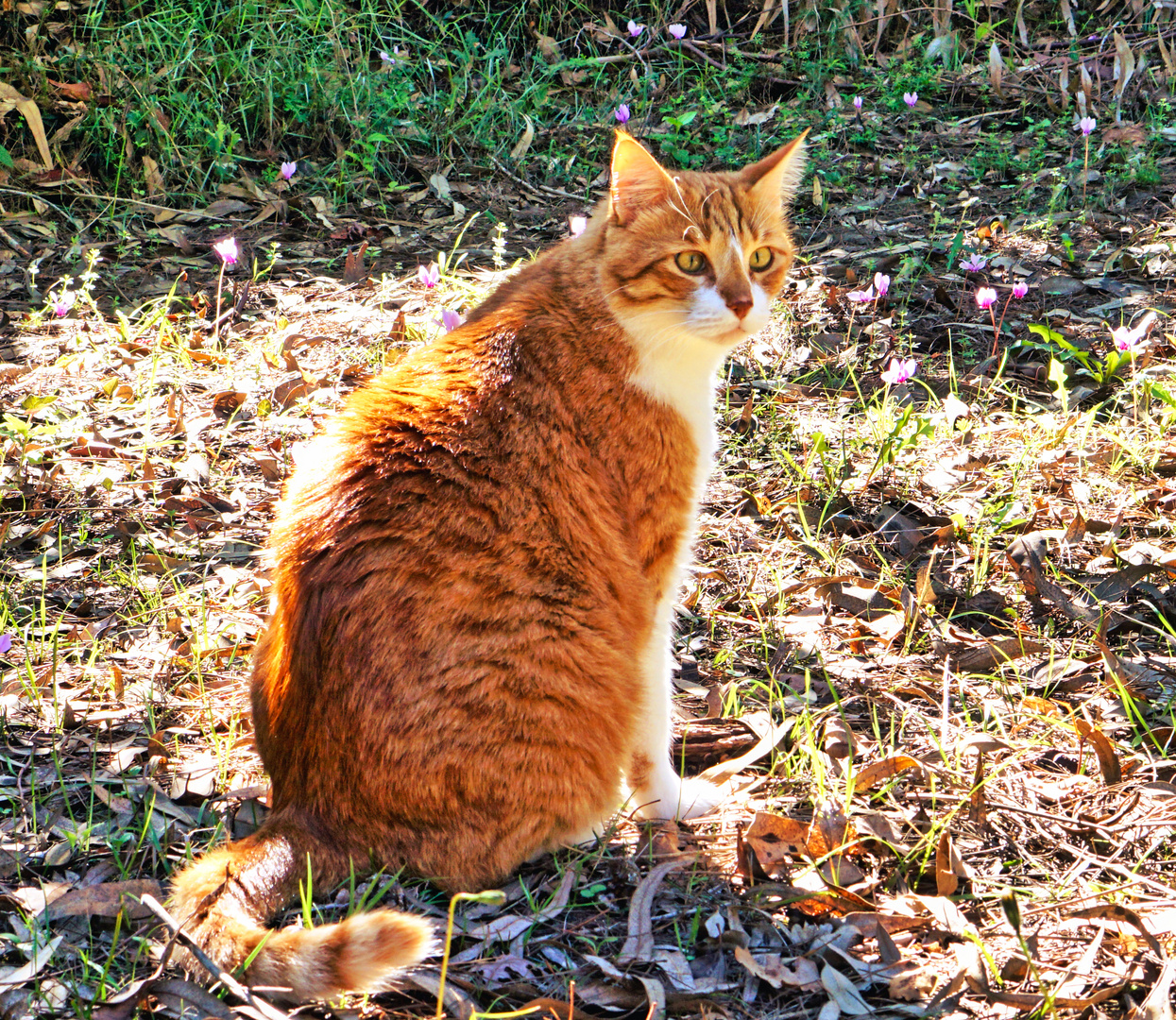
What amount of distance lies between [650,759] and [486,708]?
538 millimetres

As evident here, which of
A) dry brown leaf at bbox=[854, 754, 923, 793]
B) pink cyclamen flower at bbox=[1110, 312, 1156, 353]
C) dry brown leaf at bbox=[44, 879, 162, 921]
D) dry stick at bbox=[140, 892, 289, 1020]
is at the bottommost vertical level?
dry brown leaf at bbox=[854, 754, 923, 793]

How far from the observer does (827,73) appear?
6.50 m

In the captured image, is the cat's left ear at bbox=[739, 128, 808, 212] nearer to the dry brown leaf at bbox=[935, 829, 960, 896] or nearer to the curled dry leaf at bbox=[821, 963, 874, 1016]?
the dry brown leaf at bbox=[935, 829, 960, 896]

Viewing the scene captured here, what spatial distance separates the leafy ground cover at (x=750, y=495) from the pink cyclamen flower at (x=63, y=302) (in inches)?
5.4

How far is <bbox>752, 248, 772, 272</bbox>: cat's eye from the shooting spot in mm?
2922

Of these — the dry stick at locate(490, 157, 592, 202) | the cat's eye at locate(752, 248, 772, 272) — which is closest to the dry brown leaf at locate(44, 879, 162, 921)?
the cat's eye at locate(752, 248, 772, 272)

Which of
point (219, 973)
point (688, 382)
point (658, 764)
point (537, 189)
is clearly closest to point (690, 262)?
point (688, 382)

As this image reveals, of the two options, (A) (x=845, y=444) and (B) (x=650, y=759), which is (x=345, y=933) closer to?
(B) (x=650, y=759)

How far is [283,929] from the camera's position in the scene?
198 cm

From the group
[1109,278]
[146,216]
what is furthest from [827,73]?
[146,216]

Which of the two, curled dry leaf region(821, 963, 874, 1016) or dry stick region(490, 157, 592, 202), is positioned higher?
dry stick region(490, 157, 592, 202)

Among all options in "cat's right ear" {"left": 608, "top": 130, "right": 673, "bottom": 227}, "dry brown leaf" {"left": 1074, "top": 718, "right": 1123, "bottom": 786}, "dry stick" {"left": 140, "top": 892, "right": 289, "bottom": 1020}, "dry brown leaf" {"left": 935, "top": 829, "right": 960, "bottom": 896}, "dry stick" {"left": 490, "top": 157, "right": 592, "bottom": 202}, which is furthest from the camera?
"dry stick" {"left": 490, "top": 157, "right": 592, "bottom": 202}

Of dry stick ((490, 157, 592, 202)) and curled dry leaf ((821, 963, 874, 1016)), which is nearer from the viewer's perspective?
curled dry leaf ((821, 963, 874, 1016))

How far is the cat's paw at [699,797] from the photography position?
2.62 meters
